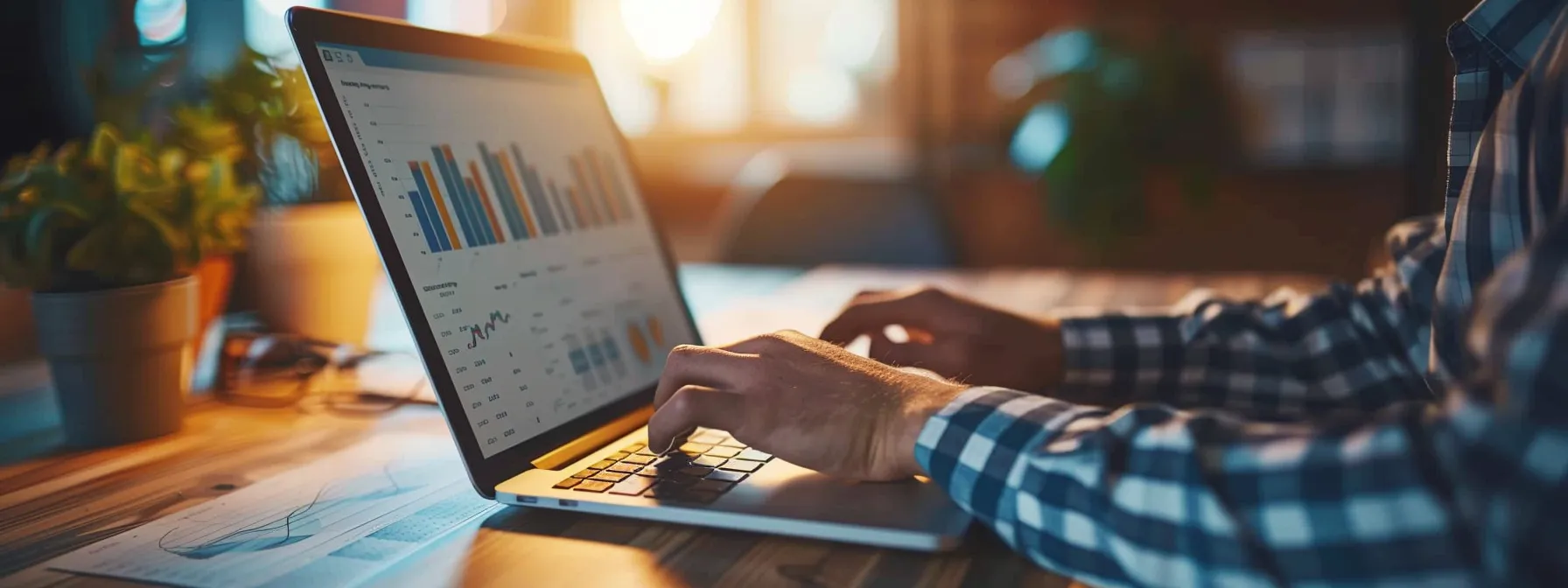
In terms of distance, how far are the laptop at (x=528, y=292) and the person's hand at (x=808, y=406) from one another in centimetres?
2

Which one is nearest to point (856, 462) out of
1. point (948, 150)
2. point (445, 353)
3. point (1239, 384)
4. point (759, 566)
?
point (759, 566)

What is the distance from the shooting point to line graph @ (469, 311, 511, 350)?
2.09ft

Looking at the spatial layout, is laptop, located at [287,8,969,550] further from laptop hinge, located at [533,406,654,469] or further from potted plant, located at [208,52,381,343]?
potted plant, located at [208,52,381,343]

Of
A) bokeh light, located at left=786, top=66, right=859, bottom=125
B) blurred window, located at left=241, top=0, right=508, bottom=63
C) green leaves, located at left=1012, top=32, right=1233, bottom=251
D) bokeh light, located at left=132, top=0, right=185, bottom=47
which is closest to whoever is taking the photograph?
A: bokeh light, located at left=132, top=0, right=185, bottom=47

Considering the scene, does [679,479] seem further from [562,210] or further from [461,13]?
[461,13]

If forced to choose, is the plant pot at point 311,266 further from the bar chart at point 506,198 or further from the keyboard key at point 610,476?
the keyboard key at point 610,476

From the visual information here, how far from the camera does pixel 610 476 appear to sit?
0.60 metres

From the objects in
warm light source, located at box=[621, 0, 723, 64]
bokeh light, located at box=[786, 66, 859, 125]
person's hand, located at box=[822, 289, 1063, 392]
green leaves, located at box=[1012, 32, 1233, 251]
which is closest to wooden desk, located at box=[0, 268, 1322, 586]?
person's hand, located at box=[822, 289, 1063, 392]

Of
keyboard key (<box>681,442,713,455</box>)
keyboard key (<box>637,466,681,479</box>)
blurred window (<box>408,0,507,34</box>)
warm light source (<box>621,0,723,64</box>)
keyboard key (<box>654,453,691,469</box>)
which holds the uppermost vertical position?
blurred window (<box>408,0,507,34</box>)

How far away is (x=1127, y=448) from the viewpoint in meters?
0.49

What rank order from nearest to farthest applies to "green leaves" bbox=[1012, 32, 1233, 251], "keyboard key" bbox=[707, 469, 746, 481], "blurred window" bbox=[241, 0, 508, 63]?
"keyboard key" bbox=[707, 469, 746, 481] → "green leaves" bbox=[1012, 32, 1233, 251] → "blurred window" bbox=[241, 0, 508, 63]

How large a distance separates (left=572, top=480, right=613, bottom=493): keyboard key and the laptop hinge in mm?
52

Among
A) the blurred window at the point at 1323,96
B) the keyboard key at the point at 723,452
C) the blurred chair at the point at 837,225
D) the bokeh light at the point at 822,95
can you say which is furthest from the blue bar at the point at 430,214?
the bokeh light at the point at 822,95

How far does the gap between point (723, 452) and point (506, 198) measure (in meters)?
0.25
